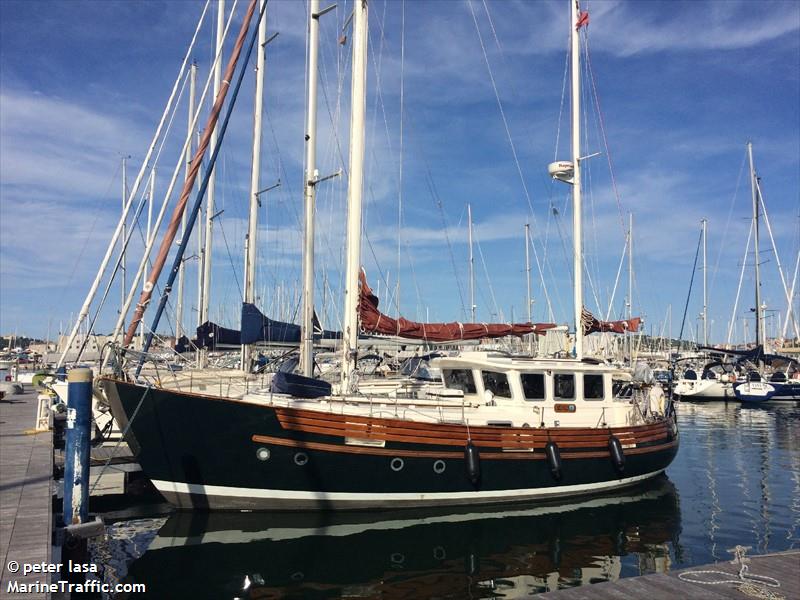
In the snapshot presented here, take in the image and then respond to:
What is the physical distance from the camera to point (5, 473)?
11.5 metres

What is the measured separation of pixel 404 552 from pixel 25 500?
20.5 ft

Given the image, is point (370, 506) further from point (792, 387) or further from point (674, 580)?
point (792, 387)

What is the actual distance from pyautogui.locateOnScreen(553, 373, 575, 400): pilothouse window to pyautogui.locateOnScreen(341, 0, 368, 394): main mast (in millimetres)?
4844

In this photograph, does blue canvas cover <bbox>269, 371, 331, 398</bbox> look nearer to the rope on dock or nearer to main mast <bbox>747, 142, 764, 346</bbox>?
the rope on dock

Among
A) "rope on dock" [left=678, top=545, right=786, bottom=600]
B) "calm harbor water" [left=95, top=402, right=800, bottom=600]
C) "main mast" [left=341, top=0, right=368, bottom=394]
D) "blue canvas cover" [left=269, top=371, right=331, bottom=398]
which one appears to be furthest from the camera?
"main mast" [left=341, top=0, right=368, bottom=394]

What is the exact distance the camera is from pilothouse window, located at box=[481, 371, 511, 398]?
46.8 ft

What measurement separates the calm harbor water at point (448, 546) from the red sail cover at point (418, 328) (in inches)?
163

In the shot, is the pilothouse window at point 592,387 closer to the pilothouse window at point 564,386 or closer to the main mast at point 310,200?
the pilothouse window at point 564,386

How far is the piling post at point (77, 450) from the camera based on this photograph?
898 cm

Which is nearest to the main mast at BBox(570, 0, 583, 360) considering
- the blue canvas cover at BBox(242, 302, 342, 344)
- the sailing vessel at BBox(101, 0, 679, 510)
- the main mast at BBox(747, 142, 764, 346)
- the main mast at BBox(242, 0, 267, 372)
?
the sailing vessel at BBox(101, 0, 679, 510)

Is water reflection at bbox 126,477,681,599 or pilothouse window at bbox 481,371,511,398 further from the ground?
pilothouse window at bbox 481,371,511,398

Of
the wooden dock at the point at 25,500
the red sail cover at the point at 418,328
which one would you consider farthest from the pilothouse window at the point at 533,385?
the wooden dock at the point at 25,500

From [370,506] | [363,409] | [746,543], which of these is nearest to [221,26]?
[363,409]

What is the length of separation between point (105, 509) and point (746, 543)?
13368 mm
